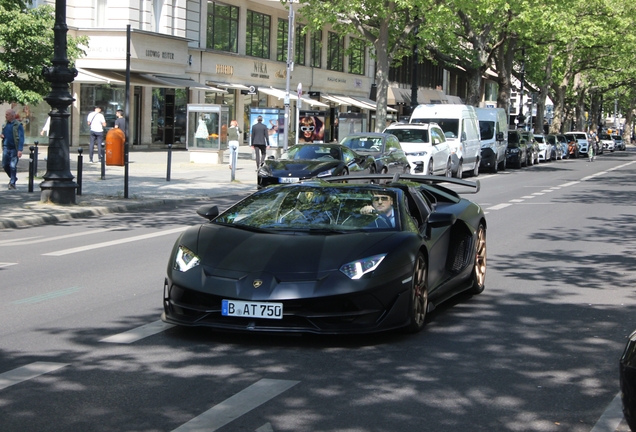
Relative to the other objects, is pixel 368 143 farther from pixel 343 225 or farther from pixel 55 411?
pixel 55 411

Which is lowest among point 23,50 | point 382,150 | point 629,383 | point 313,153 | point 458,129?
point 629,383

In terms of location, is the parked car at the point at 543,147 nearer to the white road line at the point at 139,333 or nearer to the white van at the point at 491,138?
the white van at the point at 491,138

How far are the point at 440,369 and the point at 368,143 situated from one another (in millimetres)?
21681

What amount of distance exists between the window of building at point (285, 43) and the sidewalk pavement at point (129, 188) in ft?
57.3

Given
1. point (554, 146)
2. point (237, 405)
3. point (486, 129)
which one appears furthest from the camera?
point (554, 146)

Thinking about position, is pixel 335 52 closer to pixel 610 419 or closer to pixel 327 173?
pixel 327 173

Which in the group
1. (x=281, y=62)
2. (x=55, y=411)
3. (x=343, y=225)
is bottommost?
(x=55, y=411)

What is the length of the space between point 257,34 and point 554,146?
18.8 m

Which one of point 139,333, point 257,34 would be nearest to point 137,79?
point 257,34

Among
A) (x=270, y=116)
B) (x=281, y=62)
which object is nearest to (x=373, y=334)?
(x=270, y=116)

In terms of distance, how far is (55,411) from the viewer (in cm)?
548

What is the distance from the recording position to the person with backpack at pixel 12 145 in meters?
20.9

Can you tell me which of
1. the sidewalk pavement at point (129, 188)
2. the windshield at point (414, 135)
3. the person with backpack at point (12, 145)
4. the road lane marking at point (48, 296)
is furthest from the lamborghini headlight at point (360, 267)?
the windshield at point (414, 135)

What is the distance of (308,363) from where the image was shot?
675 cm
